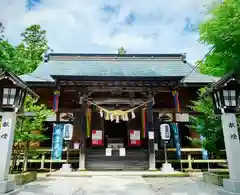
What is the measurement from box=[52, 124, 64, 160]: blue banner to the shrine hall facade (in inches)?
4.5

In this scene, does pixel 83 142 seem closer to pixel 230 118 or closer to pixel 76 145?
pixel 76 145

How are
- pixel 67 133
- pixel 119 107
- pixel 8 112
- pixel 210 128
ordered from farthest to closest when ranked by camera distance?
pixel 119 107 < pixel 67 133 < pixel 210 128 < pixel 8 112

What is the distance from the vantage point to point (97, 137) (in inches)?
454

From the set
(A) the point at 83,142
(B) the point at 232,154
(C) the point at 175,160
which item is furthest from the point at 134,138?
(B) the point at 232,154

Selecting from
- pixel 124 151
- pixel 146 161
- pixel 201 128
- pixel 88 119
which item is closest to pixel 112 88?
pixel 88 119

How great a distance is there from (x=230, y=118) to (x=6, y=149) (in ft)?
21.7

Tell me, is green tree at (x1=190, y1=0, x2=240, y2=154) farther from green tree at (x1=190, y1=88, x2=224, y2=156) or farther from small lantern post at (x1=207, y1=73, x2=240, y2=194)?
small lantern post at (x1=207, y1=73, x2=240, y2=194)

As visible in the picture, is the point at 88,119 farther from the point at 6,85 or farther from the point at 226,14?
the point at 226,14

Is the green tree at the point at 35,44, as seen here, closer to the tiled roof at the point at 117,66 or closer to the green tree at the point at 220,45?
the tiled roof at the point at 117,66

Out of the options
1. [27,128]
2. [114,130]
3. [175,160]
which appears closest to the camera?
[27,128]

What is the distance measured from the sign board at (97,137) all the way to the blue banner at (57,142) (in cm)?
194

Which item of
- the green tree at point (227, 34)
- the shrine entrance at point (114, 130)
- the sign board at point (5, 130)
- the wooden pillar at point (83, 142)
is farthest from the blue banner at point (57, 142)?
the green tree at point (227, 34)

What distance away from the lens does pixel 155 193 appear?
17.1 feet

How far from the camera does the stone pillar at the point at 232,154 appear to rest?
4.97 metres
